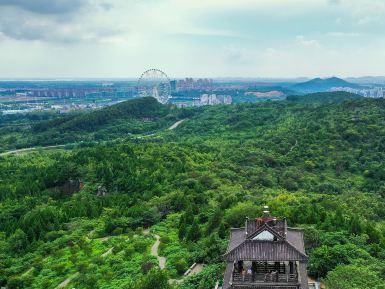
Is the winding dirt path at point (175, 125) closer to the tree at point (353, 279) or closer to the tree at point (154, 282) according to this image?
the tree at point (154, 282)

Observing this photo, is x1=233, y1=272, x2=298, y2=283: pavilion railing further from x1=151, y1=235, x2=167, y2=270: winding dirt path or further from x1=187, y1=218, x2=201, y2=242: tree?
x1=187, y1=218, x2=201, y2=242: tree

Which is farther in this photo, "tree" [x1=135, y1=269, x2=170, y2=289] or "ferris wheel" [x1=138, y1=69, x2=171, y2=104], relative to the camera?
"ferris wheel" [x1=138, y1=69, x2=171, y2=104]

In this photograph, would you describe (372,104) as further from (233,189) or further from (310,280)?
(310,280)

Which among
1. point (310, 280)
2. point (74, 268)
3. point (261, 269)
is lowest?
point (74, 268)

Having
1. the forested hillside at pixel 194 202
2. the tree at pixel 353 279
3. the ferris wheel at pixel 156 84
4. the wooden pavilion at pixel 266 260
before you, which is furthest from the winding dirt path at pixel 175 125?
the wooden pavilion at pixel 266 260

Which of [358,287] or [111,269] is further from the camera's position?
[111,269]

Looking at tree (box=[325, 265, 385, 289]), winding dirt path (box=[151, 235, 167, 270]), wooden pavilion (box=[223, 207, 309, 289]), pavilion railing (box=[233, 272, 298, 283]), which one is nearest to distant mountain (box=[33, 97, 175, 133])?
winding dirt path (box=[151, 235, 167, 270])

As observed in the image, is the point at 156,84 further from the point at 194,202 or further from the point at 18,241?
the point at 18,241

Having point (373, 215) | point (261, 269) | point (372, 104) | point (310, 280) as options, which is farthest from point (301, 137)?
point (261, 269)

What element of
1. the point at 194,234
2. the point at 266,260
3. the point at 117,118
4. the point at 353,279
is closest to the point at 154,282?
the point at 266,260
